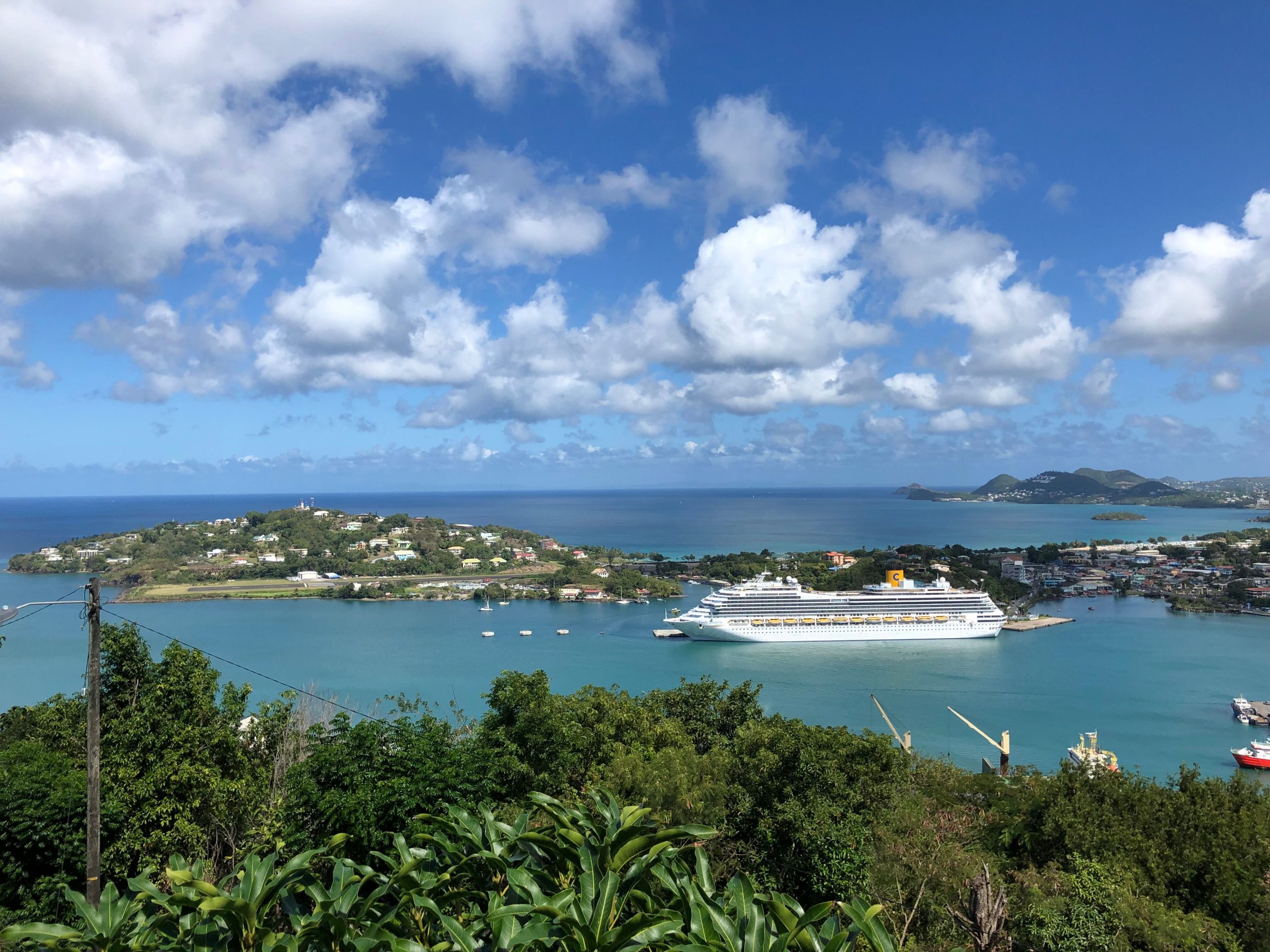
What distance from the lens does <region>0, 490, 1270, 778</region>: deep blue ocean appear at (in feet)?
51.2

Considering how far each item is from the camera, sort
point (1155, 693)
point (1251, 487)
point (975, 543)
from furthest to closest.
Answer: point (1251, 487)
point (975, 543)
point (1155, 693)

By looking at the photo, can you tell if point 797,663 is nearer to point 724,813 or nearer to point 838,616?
point 838,616

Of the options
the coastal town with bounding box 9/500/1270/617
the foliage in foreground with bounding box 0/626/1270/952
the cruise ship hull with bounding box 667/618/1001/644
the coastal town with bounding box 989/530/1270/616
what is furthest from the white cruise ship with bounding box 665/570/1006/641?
the foliage in foreground with bounding box 0/626/1270/952

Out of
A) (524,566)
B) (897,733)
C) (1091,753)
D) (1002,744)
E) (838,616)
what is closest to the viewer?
(1091,753)

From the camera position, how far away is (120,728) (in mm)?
5797

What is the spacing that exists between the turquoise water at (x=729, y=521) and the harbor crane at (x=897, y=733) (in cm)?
2862

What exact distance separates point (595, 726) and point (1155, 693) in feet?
53.4

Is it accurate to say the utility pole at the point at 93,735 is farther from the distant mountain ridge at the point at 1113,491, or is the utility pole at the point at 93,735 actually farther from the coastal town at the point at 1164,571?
the distant mountain ridge at the point at 1113,491

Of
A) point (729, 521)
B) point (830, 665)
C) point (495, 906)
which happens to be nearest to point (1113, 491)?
point (729, 521)

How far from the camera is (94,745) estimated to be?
14.0 ft

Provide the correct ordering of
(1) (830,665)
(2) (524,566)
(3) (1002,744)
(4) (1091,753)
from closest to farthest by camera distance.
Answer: (4) (1091,753) → (3) (1002,744) → (1) (830,665) → (2) (524,566)

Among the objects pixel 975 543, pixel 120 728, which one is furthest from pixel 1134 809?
pixel 975 543

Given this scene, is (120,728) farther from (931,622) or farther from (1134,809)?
(931,622)

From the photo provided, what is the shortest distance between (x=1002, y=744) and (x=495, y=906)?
1341cm
